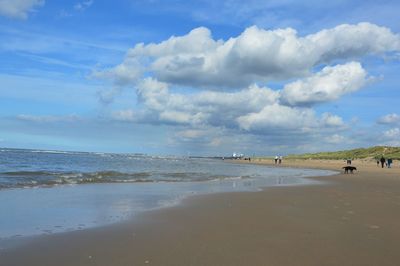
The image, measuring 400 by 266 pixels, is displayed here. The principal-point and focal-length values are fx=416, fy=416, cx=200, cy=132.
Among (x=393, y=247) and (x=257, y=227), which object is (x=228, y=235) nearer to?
(x=257, y=227)

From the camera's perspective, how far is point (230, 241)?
8.68 m

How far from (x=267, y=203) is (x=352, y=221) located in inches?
179

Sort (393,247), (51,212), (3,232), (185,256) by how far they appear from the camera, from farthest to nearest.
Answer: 1. (51,212)
2. (3,232)
3. (393,247)
4. (185,256)

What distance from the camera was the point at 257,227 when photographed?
1037 cm

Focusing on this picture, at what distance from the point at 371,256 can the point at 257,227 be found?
10.7ft

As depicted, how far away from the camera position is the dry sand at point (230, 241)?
7262 mm

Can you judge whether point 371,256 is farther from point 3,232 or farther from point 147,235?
point 3,232

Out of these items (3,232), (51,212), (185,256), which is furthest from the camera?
(51,212)

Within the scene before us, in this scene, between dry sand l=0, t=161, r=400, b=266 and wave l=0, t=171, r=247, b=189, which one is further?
wave l=0, t=171, r=247, b=189

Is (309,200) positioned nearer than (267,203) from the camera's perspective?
No

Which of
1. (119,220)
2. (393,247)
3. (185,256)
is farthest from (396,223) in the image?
(119,220)

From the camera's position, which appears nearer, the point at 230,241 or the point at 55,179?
the point at 230,241

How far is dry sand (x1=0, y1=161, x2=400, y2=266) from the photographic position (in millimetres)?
7262

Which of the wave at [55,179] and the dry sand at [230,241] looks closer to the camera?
the dry sand at [230,241]
